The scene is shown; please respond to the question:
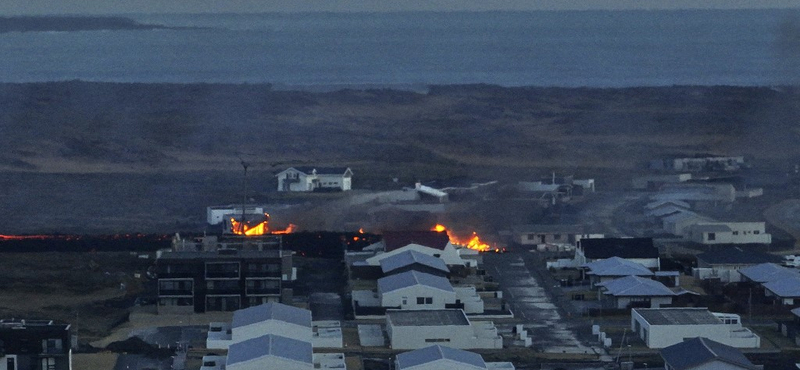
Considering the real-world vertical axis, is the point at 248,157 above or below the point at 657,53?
below

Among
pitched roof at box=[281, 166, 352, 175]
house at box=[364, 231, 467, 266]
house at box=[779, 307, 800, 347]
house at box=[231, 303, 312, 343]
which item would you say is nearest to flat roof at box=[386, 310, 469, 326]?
house at box=[231, 303, 312, 343]

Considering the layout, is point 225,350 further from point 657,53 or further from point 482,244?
point 657,53

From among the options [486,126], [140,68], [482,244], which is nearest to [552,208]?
[482,244]

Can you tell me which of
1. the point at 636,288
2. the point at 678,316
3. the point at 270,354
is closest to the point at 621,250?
the point at 636,288

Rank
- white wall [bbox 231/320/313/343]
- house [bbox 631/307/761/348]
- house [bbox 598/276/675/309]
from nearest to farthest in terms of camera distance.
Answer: white wall [bbox 231/320/313/343] < house [bbox 631/307/761/348] < house [bbox 598/276/675/309]

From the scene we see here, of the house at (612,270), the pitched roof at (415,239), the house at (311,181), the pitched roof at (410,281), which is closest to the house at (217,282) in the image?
the pitched roof at (410,281)

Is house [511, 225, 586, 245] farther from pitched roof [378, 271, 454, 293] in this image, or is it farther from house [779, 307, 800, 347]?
house [779, 307, 800, 347]

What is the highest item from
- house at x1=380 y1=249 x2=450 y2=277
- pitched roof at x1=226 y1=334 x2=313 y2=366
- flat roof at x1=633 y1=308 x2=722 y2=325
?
house at x1=380 y1=249 x2=450 y2=277
